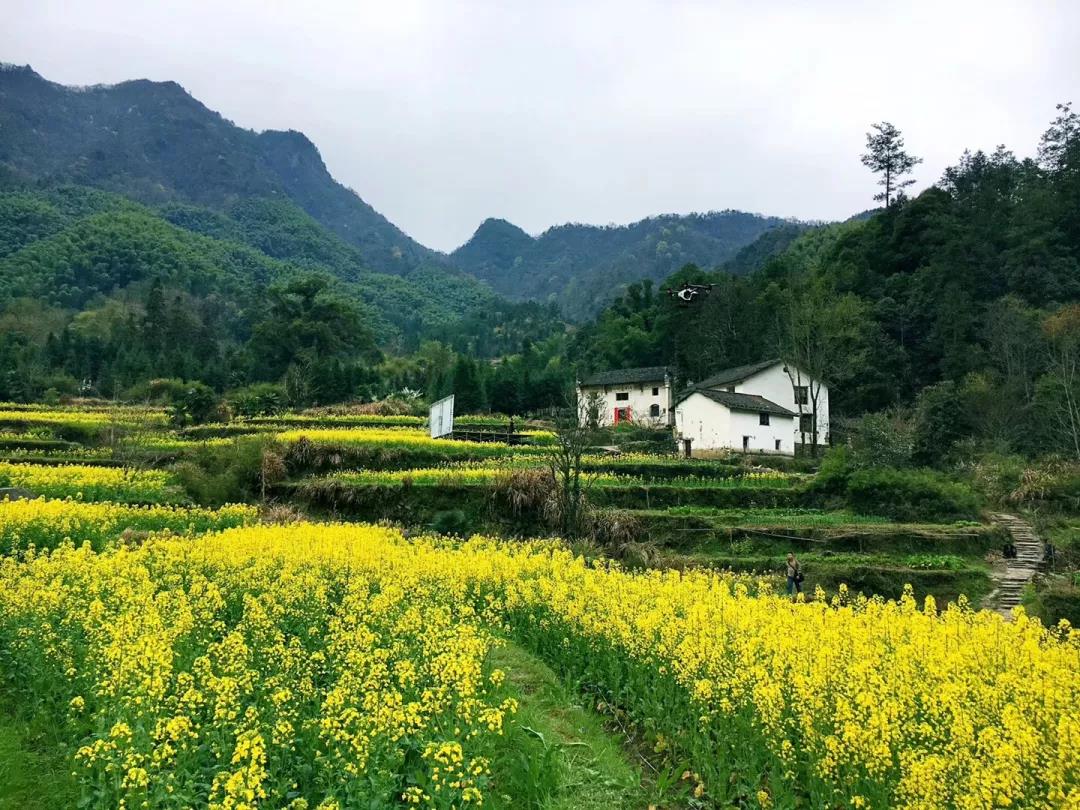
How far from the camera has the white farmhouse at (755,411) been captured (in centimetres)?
3912

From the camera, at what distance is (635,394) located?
5272cm

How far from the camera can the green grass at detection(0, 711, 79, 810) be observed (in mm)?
5051

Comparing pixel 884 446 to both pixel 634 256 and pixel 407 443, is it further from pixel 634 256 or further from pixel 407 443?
pixel 634 256

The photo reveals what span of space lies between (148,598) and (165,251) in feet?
374

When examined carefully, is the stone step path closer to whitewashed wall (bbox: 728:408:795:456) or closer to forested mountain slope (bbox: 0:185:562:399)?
whitewashed wall (bbox: 728:408:795:456)

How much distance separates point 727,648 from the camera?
7.42 metres

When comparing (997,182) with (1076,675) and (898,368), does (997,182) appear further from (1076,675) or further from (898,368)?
(1076,675)

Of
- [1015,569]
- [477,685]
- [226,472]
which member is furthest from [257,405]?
[477,685]

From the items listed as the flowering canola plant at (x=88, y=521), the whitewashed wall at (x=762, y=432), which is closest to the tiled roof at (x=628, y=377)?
the whitewashed wall at (x=762, y=432)

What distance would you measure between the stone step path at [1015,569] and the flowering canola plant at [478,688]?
9.21 metres

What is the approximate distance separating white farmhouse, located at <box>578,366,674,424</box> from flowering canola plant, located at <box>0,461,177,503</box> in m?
32.0

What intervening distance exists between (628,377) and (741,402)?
45.8 ft

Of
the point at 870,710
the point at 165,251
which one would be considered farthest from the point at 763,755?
the point at 165,251

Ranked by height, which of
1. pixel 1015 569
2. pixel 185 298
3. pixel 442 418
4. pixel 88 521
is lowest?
pixel 1015 569
